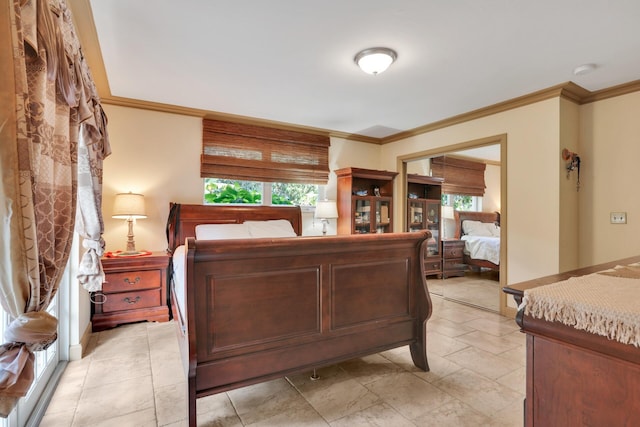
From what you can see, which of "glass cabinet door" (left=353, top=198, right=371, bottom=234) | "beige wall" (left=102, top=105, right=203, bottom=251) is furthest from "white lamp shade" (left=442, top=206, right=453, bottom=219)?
"beige wall" (left=102, top=105, right=203, bottom=251)

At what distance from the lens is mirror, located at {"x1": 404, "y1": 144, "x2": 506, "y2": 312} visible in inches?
191

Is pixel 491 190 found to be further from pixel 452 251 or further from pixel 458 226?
pixel 452 251

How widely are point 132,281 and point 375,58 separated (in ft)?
10.2

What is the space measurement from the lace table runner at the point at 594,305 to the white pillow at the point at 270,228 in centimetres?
289

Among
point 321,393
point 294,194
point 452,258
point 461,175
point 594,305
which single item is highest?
point 461,175

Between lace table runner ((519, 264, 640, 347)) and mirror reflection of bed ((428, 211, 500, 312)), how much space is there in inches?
143

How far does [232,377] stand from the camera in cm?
168

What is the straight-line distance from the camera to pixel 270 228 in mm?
3762

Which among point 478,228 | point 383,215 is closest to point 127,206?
point 383,215

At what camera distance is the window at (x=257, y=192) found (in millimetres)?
4047

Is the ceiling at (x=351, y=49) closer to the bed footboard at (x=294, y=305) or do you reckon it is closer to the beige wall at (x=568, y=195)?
the beige wall at (x=568, y=195)

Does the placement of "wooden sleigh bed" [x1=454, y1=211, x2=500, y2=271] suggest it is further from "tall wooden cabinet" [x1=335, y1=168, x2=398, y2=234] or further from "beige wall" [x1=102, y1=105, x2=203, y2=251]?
"beige wall" [x1=102, y1=105, x2=203, y2=251]

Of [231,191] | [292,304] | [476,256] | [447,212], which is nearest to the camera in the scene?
[292,304]

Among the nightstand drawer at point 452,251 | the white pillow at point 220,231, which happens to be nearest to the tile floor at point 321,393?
the white pillow at point 220,231
